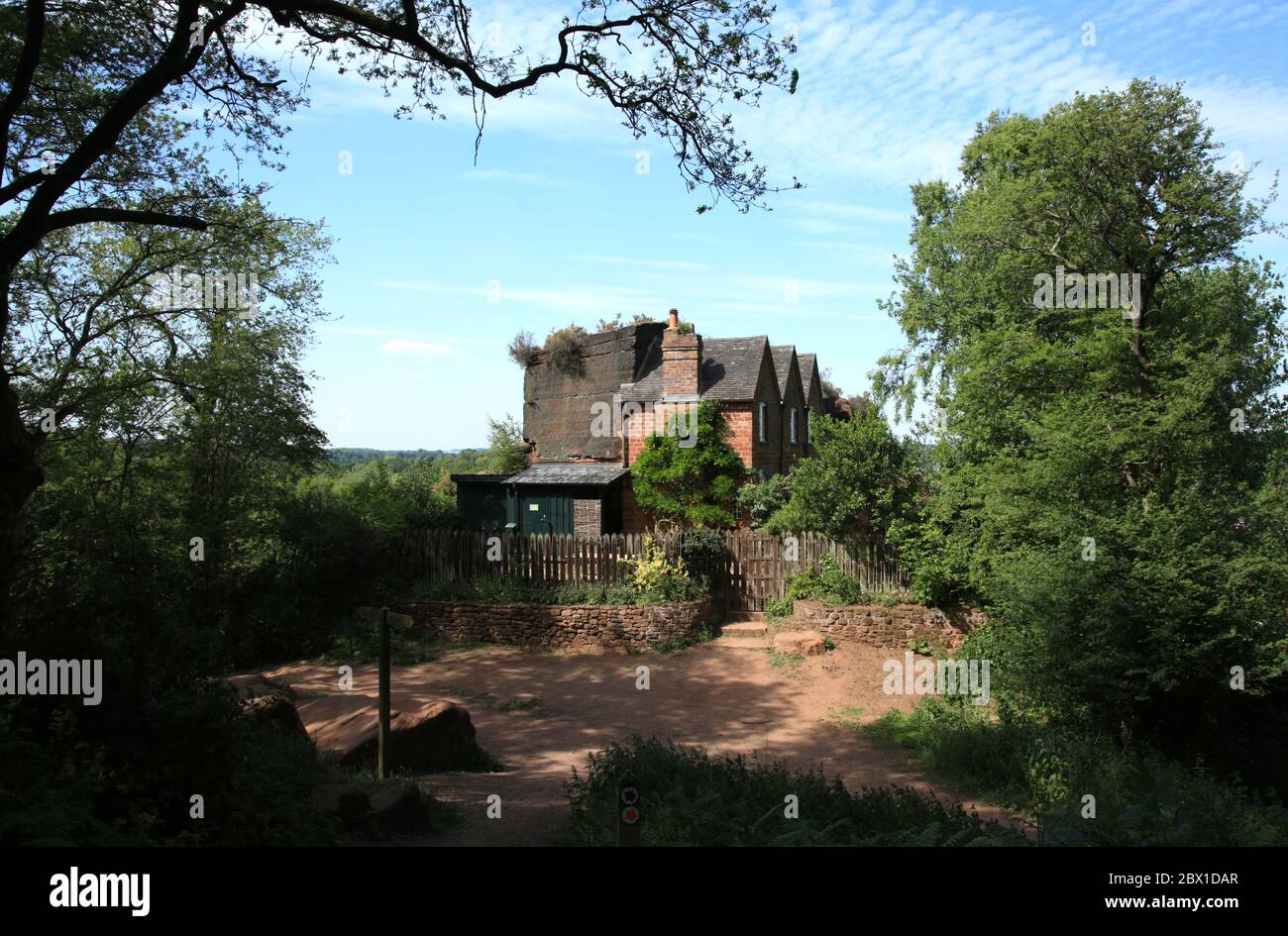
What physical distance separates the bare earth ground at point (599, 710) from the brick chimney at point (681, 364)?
8330 mm

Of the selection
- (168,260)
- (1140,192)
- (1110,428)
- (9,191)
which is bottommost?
(1110,428)

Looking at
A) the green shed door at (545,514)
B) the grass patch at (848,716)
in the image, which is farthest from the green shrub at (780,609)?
the green shed door at (545,514)

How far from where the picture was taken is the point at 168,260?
12.9 metres

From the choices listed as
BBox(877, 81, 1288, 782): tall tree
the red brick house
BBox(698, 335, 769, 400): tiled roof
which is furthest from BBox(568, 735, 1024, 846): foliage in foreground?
BBox(698, 335, 769, 400): tiled roof

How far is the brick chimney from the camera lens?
74.0 feet

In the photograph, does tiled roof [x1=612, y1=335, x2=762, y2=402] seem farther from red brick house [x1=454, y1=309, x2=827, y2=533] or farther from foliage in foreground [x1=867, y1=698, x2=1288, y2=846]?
foliage in foreground [x1=867, y1=698, x2=1288, y2=846]

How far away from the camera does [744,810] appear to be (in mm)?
6918

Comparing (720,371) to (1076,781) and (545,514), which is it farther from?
(1076,781)

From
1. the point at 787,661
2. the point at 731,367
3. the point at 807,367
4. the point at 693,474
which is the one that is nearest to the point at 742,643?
the point at 787,661

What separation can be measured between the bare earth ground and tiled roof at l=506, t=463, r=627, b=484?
20.6 ft

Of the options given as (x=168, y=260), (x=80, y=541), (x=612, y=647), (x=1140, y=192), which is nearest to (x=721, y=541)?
(x=612, y=647)
